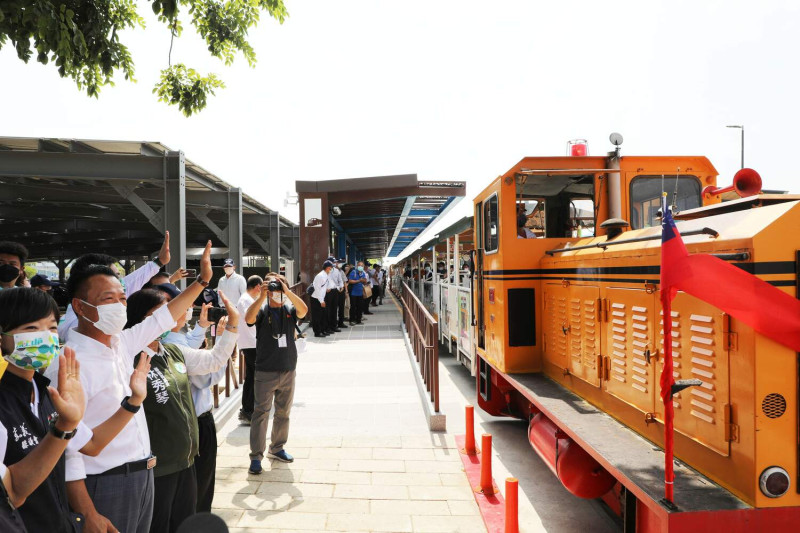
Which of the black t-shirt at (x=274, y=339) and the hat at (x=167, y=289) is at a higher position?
the hat at (x=167, y=289)

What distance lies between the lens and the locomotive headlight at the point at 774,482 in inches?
101

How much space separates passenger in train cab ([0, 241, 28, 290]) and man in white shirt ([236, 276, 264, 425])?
205 cm

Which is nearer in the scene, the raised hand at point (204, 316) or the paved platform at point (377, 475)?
the raised hand at point (204, 316)

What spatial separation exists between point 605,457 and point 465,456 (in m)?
2.45

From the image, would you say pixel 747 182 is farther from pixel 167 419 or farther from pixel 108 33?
pixel 108 33

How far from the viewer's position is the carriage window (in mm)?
6066

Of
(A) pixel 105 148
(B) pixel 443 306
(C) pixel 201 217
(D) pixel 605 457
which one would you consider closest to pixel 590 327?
(D) pixel 605 457

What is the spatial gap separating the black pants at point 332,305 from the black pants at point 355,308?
167 centimetres

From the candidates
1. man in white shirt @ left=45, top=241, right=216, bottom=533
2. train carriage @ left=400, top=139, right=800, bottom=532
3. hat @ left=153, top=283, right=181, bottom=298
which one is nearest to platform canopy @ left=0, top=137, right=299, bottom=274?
train carriage @ left=400, top=139, right=800, bottom=532

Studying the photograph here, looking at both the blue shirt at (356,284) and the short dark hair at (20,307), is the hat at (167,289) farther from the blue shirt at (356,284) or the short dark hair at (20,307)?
the blue shirt at (356,284)

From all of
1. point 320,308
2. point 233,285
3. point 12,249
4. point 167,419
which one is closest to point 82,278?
point 167,419

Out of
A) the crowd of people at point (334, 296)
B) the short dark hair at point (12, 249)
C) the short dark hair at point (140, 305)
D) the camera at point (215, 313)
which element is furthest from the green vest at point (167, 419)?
the crowd of people at point (334, 296)

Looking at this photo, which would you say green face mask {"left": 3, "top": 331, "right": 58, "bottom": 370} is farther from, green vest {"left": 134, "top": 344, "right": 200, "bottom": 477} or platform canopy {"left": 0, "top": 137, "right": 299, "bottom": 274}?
platform canopy {"left": 0, "top": 137, "right": 299, "bottom": 274}

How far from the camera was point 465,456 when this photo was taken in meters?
5.48
